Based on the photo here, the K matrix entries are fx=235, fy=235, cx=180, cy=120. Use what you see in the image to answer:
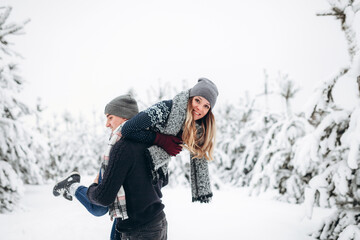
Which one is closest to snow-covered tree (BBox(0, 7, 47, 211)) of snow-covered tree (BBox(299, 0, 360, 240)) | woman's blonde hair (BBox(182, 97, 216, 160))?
woman's blonde hair (BBox(182, 97, 216, 160))

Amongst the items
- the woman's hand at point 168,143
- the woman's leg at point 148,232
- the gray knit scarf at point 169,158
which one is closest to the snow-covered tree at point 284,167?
the gray knit scarf at point 169,158

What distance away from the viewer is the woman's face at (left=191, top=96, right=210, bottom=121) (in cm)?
198

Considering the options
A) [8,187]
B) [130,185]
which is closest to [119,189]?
[130,185]

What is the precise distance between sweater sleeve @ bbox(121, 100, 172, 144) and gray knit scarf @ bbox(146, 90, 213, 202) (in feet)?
0.11

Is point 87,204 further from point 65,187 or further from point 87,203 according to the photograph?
point 65,187

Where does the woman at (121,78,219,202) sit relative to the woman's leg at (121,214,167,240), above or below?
above

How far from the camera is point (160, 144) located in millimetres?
1734

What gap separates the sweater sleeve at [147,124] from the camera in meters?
1.61

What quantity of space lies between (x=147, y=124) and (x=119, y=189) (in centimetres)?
48

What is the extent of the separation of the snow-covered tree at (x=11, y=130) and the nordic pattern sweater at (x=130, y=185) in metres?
6.28

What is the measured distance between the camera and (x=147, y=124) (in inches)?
66.1

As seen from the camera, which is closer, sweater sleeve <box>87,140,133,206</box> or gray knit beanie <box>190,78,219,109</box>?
sweater sleeve <box>87,140,133,206</box>

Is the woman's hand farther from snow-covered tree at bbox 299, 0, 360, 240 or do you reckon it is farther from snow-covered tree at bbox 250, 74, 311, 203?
snow-covered tree at bbox 250, 74, 311, 203

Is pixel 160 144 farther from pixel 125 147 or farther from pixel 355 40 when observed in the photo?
pixel 355 40
